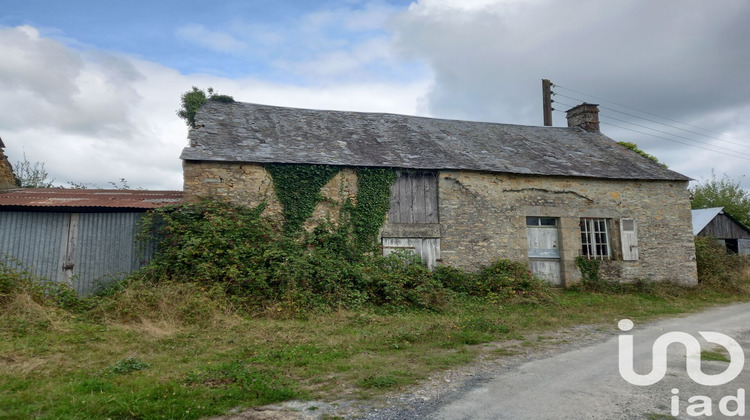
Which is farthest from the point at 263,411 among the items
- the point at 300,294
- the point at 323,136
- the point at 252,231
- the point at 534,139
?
the point at 534,139

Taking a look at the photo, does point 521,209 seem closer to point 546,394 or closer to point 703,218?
point 546,394

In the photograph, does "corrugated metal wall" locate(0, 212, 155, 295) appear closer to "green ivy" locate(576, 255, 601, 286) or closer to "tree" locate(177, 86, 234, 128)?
"tree" locate(177, 86, 234, 128)

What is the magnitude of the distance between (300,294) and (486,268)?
5424mm

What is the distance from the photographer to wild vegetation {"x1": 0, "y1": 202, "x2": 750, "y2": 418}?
4.41 metres

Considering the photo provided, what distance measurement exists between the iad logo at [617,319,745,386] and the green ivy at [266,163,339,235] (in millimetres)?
7193

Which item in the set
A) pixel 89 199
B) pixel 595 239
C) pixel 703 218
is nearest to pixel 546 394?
pixel 89 199

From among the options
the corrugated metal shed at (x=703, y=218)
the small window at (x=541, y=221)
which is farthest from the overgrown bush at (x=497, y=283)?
the corrugated metal shed at (x=703, y=218)

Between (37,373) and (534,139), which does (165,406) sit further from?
(534,139)

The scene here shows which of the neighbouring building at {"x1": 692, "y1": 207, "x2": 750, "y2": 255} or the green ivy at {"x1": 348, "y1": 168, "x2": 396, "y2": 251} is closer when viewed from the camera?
the green ivy at {"x1": 348, "y1": 168, "x2": 396, "y2": 251}

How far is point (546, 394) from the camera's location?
4.41 metres

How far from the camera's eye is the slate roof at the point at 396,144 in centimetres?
1166

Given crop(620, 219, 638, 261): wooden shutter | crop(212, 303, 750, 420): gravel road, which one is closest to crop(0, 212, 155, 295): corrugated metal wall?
crop(212, 303, 750, 420): gravel road

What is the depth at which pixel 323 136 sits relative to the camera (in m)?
Answer: 13.1

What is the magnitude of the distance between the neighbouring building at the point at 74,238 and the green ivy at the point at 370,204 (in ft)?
15.2
